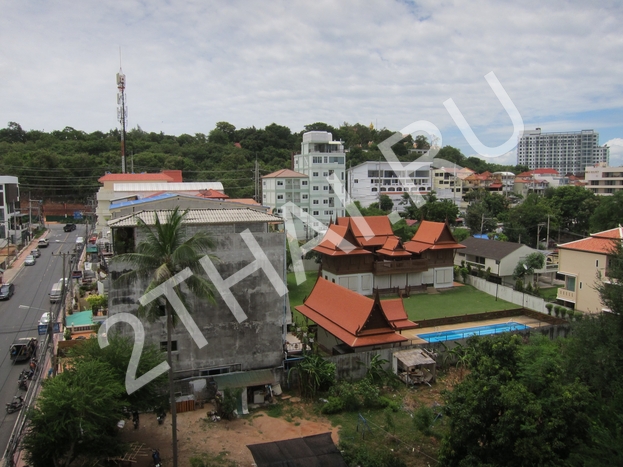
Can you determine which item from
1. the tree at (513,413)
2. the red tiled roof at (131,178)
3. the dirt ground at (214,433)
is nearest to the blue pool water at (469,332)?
the dirt ground at (214,433)

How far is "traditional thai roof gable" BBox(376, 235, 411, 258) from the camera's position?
103 ft

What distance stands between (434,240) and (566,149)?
123887 millimetres

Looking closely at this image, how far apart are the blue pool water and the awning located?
353 inches

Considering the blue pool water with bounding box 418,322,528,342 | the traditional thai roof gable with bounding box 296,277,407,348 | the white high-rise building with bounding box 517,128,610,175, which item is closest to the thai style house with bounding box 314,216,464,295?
the blue pool water with bounding box 418,322,528,342

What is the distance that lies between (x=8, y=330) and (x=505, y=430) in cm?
2479

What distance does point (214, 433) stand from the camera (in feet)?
48.9

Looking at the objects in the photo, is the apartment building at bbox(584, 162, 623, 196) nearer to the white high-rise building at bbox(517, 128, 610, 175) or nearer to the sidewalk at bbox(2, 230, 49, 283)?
the white high-rise building at bbox(517, 128, 610, 175)

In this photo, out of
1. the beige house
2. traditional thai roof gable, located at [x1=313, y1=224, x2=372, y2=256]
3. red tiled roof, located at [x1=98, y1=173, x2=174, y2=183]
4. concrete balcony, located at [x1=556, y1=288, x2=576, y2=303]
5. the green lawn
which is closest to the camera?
the beige house

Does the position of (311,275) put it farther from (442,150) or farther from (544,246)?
(442,150)

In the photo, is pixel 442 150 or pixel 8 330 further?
pixel 442 150

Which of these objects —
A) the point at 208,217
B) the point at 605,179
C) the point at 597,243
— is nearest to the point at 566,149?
the point at 605,179

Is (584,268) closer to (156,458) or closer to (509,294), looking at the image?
(509,294)

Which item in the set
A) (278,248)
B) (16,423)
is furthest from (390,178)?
(16,423)

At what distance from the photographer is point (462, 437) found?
37.2 ft
